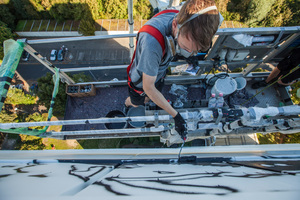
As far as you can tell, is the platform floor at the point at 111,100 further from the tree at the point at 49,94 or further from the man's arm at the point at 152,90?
the man's arm at the point at 152,90

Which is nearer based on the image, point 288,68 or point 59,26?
point 288,68

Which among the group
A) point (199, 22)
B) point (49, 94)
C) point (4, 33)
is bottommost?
point (199, 22)

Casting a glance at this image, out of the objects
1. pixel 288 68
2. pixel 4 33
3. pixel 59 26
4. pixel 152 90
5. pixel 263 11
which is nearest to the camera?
pixel 152 90

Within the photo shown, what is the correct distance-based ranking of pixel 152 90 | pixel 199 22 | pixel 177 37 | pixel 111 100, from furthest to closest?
pixel 111 100 < pixel 152 90 < pixel 177 37 < pixel 199 22

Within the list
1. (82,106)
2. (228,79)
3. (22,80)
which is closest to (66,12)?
(22,80)

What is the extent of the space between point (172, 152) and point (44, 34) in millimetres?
20978

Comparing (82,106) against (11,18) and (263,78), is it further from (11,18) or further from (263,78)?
(11,18)

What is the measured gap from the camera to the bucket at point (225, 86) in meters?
4.07

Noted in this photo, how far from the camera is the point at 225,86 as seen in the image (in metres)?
4.12

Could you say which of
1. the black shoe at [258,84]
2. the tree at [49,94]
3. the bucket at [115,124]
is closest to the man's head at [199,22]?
the bucket at [115,124]

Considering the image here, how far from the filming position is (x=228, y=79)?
4.17m

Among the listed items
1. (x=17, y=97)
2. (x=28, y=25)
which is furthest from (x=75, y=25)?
(x=17, y=97)

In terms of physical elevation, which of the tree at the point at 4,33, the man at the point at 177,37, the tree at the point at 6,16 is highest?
the tree at the point at 6,16

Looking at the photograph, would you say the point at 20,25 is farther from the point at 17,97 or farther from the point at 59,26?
the point at 17,97
